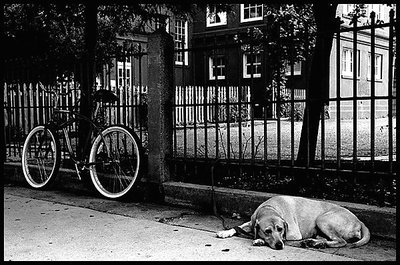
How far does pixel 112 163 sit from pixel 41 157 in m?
1.49

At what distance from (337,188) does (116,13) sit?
5.29 metres

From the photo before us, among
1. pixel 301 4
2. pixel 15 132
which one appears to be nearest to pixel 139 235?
pixel 301 4

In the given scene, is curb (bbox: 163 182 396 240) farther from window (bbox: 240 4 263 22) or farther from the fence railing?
window (bbox: 240 4 263 22)

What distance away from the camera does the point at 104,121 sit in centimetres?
702

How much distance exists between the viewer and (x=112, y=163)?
20.5 ft

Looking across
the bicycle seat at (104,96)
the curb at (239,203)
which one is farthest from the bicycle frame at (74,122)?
the curb at (239,203)

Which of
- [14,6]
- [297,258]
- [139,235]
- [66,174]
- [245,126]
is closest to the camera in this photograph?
[297,258]

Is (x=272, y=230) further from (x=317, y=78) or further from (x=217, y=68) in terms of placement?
(x=317, y=78)

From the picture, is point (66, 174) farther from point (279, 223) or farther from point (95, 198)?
point (279, 223)

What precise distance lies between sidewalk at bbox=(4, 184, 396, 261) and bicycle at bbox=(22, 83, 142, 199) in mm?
387

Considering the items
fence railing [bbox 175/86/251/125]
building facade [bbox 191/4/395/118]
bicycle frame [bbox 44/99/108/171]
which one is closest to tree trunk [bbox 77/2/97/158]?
bicycle frame [bbox 44/99/108/171]

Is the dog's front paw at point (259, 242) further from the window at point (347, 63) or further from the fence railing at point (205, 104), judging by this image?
the window at point (347, 63)

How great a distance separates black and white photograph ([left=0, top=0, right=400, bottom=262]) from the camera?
4.10 meters

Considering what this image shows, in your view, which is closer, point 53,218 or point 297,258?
point 297,258
